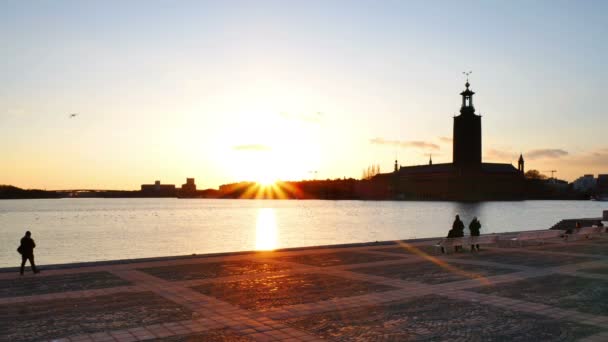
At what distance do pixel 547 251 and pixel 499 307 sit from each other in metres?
12.5

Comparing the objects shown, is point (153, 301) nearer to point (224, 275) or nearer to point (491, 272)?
point (224, 275)

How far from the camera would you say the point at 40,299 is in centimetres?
1210

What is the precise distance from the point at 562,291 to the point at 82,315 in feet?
37.8

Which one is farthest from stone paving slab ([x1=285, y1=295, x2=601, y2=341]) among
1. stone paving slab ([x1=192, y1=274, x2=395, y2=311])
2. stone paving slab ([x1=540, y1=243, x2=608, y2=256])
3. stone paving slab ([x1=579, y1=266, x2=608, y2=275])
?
stone paving slab ([x1=540, y1=243, x2=608, y2=256])

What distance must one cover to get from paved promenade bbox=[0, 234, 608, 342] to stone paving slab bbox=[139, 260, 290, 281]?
0.03 metres

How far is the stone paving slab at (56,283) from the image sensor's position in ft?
42.9

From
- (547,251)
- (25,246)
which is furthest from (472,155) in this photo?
(25,246)

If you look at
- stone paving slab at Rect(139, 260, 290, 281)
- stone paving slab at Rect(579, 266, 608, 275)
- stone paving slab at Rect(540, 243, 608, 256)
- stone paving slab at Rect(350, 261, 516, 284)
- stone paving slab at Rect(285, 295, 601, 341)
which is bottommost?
stone paving slab at Rect(285, 295, 601, 341)

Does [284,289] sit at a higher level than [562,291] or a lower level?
lower

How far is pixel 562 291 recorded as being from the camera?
1316cm

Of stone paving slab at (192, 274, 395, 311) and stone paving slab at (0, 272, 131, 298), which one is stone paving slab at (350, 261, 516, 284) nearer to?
stone paving slab at (192, 274, 395, 311)

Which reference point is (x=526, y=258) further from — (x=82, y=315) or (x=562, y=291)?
(x=82, y=315)

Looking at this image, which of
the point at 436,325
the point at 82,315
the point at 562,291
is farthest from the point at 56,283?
the point at 562,291

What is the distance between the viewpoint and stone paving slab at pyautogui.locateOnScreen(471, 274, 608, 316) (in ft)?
38.4
